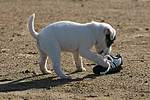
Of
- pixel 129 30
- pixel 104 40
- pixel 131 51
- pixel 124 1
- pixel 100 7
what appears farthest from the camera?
pixel 124 1

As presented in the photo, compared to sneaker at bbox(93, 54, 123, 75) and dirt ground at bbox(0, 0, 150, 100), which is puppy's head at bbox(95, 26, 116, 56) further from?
dirt ground at bbox(0, 0, 150, 100)

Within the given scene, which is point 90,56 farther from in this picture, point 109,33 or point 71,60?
point 71,60

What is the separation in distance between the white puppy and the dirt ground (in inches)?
17.7

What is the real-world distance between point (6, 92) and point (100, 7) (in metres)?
10.2

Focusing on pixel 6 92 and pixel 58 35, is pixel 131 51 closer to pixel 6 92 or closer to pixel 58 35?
pixel 58 35

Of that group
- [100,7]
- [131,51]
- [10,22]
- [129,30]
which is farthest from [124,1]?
[131,51]

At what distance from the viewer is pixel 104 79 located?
6.63m

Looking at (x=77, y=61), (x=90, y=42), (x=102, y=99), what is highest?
Result: (x=90, y=42)

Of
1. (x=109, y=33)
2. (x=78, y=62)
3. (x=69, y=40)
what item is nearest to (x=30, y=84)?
(x=69, y=40)

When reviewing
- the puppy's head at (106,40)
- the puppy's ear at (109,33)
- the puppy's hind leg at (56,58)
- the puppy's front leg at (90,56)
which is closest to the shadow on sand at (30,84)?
the puppy's hind leg at (56,58)

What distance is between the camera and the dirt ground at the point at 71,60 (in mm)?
5973

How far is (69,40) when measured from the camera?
6793 mm

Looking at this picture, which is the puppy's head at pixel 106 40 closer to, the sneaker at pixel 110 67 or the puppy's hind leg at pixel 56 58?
the sneaker at pixel 110 67

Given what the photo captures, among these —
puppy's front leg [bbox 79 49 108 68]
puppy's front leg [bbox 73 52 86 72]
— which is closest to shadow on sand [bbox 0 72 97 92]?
puppy's front leg [bbox 79 49 108 68]
